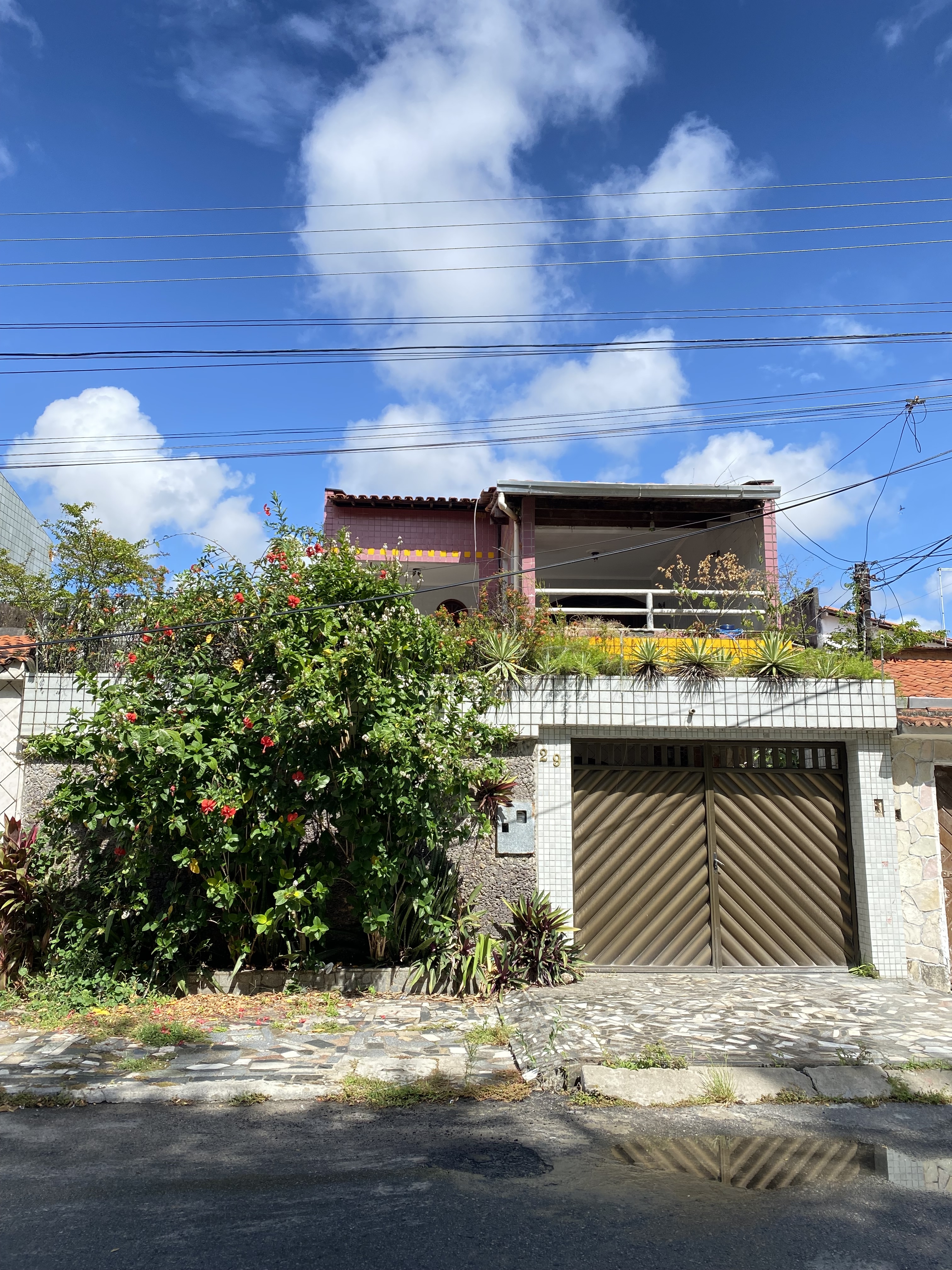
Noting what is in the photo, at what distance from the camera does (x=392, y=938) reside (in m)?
8.03

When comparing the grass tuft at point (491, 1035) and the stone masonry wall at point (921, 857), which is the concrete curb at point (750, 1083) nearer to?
the grass tuft at point (491, 1035)

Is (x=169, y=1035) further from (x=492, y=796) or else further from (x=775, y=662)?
(x=775, y=662)

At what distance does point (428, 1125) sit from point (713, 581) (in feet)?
36.5

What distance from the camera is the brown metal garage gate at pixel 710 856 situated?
9039 millimetres

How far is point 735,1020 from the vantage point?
716 cm

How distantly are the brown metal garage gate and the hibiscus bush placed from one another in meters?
1.79

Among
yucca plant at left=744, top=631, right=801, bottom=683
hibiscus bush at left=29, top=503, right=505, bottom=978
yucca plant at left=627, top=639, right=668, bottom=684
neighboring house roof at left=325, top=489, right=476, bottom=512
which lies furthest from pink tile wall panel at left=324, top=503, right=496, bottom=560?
hibiscus bush at left=29, top=503, right=505, bottom=978

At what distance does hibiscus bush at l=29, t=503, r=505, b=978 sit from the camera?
7219mm

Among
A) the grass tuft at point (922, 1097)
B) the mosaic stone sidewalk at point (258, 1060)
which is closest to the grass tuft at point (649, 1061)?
the mosaic stone sidewalk at point (258, 1060)

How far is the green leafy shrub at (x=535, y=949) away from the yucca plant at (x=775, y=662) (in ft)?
10.7

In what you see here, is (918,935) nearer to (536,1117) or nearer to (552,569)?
(536,1117)

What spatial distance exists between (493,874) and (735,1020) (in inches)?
102

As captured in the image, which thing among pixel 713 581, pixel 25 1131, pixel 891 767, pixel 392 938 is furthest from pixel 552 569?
pixel 25 1131

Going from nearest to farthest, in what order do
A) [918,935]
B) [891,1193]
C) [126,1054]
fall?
[891,1193] → [126,1054] → [918,935]
